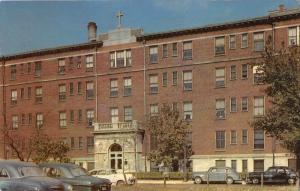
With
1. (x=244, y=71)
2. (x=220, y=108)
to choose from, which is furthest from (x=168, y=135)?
(x=244, y=71)

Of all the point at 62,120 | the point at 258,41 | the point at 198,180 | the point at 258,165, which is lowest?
the point at 198,180

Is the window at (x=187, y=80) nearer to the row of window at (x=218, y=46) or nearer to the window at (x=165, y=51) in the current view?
the row of window at (x=218, y=46)

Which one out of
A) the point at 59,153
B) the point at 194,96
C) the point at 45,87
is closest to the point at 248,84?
the point at 194,96

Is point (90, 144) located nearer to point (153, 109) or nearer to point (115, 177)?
point (153, 109)

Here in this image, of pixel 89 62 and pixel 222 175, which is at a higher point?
pixel 89 62

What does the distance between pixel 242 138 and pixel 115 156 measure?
1442 cm

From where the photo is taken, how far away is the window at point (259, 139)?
2196 inches

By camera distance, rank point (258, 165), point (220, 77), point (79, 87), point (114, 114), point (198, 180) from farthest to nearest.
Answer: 1. point (79, 87)
2. point (114, 114)
3. point (220, 77)
4. point (258, 165)
5. point (198, 180)

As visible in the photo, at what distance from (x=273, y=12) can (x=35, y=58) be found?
3104 cm

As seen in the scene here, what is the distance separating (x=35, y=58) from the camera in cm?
7169

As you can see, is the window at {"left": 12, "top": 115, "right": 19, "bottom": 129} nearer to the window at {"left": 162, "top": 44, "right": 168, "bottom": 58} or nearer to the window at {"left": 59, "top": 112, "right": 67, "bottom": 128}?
the window at {"left": 59, "top": 112, "right": 67, "bottom": 128}

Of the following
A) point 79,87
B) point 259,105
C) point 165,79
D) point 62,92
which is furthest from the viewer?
point 62,92

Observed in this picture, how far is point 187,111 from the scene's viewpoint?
60375 millimetres

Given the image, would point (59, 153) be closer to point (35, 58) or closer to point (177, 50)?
point (177, 50)
